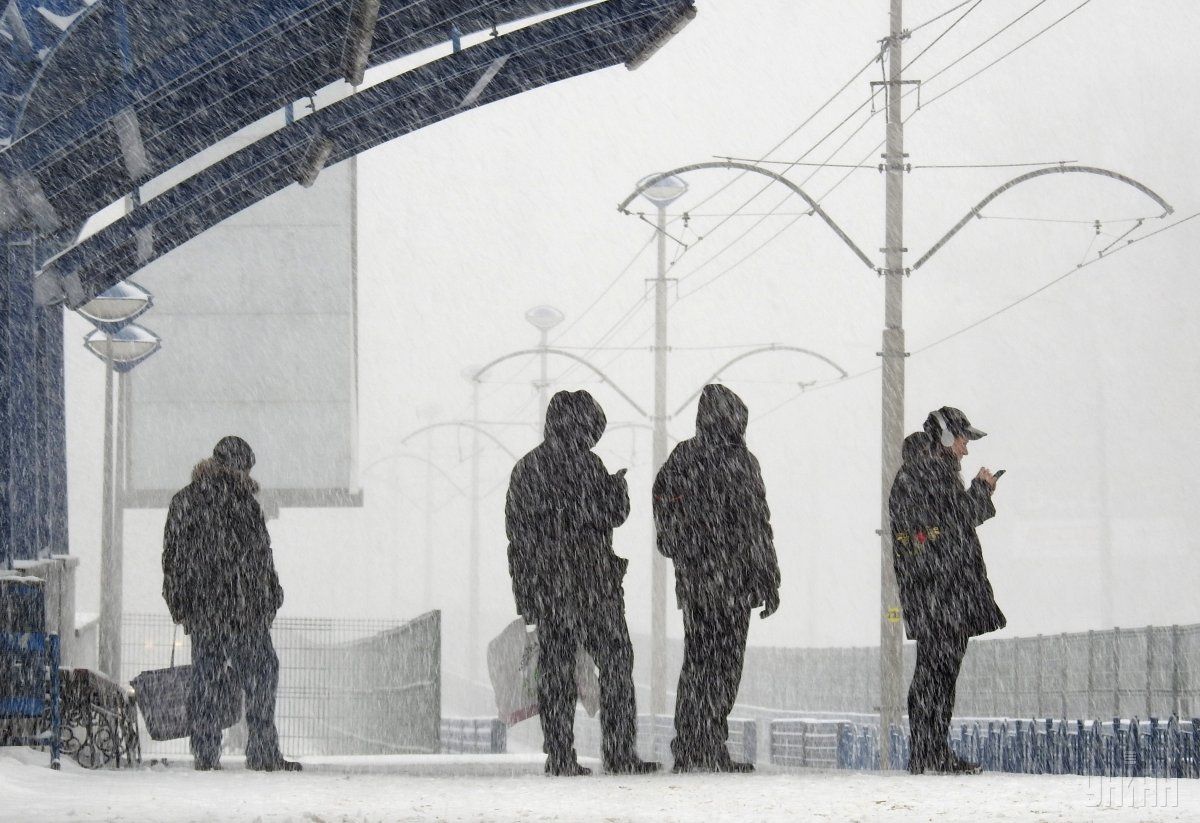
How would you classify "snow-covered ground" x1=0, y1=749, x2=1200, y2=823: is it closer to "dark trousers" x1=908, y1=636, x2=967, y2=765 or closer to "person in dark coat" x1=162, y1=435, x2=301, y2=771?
"dark trousers" x1=908, y1=636, x2=967, y2=765

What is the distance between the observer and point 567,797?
23.9 ft

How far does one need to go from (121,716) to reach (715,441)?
374cm

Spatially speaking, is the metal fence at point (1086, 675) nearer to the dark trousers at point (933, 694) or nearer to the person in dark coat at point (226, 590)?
the dark trousers at point (933, 694)

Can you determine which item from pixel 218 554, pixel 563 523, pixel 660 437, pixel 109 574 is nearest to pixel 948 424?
pixel 563 523

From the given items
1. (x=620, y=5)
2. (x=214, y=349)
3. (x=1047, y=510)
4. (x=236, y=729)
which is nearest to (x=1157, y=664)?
(x=236, y=729)

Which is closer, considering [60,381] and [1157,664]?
[60,381]

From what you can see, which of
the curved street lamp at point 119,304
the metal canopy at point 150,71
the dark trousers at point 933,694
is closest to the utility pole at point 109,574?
the curved street lamp at point 119,304

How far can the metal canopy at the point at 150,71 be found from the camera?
9.84m

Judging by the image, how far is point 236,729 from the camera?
22594mm

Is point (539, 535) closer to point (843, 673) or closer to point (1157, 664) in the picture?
point (1157, 664)

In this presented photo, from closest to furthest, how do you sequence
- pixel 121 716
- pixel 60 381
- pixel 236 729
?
pixel 121 716, pixel 60 381, pixel 236 729

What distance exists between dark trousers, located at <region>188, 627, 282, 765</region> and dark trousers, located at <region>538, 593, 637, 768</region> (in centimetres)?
149

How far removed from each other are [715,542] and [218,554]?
95.7 inches

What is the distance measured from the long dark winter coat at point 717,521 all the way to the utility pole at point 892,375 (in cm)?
908
